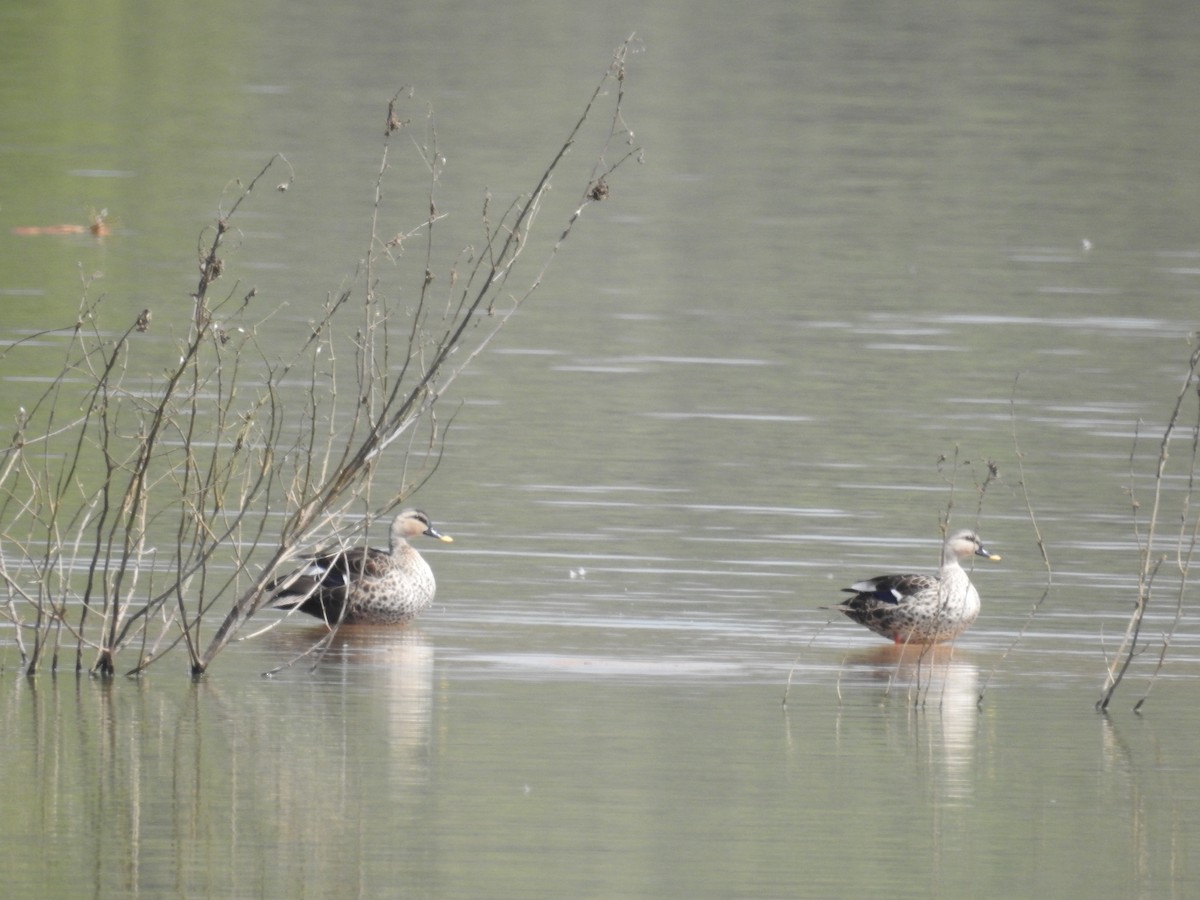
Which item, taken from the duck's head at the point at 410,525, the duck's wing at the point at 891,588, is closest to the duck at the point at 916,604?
the duck's wing at the point at 891,588

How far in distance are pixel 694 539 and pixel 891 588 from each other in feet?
7.40

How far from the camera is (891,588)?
40.1 feet

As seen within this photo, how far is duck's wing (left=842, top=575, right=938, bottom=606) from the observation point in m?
12.2

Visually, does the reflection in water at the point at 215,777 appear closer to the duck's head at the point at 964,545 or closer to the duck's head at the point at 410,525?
the duck's head at the point at 410,525

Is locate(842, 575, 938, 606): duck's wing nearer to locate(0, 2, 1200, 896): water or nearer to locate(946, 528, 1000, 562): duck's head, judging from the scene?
locate(0, 2, 1200, 896): water

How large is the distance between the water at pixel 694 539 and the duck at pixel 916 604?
16 cm

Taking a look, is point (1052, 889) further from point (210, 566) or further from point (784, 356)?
point (784, 356)

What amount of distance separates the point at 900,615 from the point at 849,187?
2229 centimetres

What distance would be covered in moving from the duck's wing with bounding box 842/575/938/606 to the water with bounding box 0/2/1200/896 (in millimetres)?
260

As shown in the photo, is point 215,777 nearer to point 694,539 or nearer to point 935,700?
point 935,700

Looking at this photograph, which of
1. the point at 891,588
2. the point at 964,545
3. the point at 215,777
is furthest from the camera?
the point at 964,545

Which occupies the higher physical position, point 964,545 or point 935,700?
point 964,545

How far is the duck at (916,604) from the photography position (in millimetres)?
12117

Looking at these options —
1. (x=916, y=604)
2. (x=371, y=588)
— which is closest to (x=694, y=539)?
(x=916, y=604)
